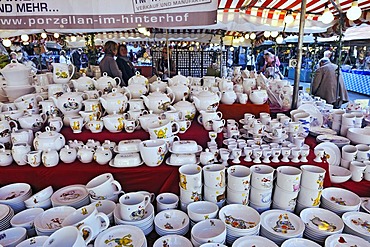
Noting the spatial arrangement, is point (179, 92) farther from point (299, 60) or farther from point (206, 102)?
point (299, 60)

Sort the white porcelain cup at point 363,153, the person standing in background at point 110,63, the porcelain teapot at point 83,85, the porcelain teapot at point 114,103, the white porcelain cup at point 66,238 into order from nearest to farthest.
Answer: the white porcelain cup at point 66,238
the white porcelain cup at point 363,153
the porcelain teapot at point 114,103
the porcelain teapot at point 83,85
the person standing in background at point 110,63

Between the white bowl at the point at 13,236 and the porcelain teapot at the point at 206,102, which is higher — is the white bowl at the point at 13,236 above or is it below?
below

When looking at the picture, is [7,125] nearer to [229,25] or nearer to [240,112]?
[240,112]

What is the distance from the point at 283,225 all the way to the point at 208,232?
14.0 inches

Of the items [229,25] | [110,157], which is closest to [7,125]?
[110,157]

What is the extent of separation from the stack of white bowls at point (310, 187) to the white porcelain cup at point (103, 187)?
2.95 ft

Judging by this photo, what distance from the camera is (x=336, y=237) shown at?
1.15 m

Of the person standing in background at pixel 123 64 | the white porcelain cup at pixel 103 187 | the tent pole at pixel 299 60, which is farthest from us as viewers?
the person standing in background at pixel 123 64


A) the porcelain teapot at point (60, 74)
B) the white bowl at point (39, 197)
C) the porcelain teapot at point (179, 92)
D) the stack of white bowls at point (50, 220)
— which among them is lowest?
the stack of white bowls at point (50, 220)

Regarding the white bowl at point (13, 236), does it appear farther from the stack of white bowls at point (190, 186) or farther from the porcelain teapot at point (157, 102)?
the porcelain teapot at point (157, 102)

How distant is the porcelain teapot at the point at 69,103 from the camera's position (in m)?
1.74

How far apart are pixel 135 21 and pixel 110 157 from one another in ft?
2.58

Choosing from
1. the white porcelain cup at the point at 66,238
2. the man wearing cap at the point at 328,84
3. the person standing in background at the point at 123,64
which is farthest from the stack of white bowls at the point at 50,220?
the man wearing cap at the point at 328,84

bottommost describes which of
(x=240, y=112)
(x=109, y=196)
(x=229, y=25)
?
(x=109, y=196)
